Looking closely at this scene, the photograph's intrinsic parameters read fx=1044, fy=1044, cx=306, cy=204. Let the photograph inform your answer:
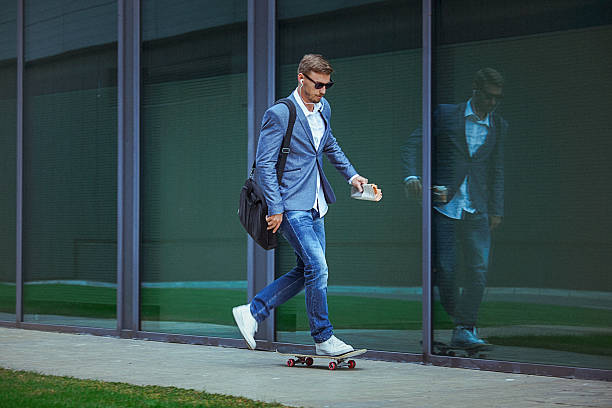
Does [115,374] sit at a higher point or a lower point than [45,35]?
lower

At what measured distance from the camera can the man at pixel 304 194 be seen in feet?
22.2

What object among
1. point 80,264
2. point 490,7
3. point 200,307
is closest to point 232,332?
point 200,307

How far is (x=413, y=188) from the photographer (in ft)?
24.0

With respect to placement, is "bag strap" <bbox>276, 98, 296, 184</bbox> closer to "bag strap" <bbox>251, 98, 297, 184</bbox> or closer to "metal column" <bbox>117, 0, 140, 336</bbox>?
"bag strap" <bbox>251, 98, 297, 184</bbox>

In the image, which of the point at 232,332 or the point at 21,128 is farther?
the point at 21,128

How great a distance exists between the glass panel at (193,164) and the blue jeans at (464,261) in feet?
6.71

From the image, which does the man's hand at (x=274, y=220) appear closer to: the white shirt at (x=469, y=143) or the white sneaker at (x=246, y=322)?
the white sneaker at (x=246, y=322)

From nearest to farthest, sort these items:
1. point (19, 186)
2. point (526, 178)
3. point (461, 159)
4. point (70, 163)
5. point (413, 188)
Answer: point (526, 178), point (461, 159), point (413, 188), point (70, 163), point (19, 186)

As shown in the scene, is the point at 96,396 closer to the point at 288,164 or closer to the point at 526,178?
the point at 288,164

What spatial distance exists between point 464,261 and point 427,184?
1.95ft

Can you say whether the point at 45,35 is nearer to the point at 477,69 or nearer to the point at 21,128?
the point at 21,128

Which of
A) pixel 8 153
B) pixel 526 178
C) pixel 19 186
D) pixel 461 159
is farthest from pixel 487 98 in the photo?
pixel 8 153

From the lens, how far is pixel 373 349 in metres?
7.53

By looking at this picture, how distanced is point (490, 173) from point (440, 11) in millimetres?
1181
